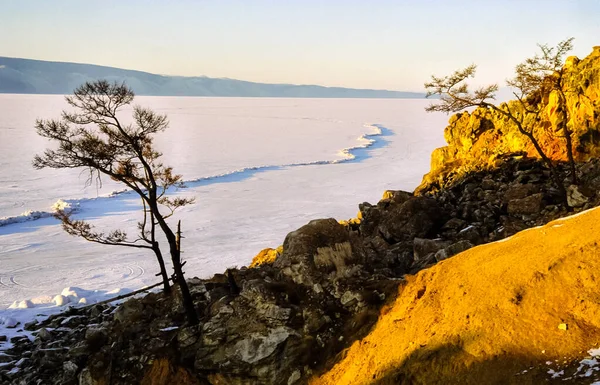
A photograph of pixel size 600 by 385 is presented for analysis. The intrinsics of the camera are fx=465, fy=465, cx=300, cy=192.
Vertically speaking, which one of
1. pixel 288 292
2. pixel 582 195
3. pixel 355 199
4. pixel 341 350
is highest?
pixel 582 195

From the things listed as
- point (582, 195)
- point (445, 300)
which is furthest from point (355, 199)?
point (445, 300)

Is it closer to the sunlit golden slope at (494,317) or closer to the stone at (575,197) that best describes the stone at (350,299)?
the sunlit golden slope at (494,317)

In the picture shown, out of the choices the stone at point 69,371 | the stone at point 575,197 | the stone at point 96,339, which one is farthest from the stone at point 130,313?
the stone at point 575,197

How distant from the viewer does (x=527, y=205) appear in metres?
16.5

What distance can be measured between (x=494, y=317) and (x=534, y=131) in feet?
56.0

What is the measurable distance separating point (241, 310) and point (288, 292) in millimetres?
1169

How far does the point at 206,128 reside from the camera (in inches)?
3797

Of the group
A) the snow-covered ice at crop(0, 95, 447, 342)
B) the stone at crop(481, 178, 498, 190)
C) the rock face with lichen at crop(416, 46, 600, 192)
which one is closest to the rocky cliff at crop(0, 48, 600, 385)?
the stone at crop(481, 178, 498, 190)

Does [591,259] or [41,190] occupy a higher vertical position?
[591,259]

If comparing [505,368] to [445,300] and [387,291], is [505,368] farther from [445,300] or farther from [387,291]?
[387,291]

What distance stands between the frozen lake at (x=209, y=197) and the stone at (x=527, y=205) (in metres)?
14.6

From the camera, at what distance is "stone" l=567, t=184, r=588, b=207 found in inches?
609

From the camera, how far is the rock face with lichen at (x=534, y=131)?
19.9 metres

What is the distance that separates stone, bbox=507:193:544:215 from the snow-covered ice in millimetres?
15095
